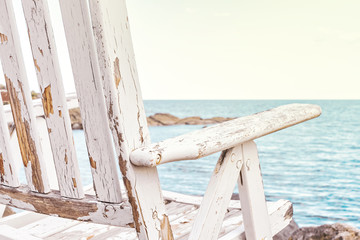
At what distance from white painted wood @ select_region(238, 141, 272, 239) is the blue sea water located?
4.50 metres

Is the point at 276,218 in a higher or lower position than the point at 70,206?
lower

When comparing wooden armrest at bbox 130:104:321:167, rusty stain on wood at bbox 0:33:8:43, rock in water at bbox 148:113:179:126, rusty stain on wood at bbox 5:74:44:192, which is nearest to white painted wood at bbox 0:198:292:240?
wooden armrest at bbox 130:104:321:167

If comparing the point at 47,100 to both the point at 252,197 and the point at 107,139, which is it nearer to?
the point at 107,139

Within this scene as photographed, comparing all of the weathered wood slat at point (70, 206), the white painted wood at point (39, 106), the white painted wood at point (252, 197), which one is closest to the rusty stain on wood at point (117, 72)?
the weathered wood slat at point (70, 206)

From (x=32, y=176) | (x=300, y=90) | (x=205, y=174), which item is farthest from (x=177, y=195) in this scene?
(x=300, y=90)

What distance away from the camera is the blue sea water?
6.26 metres

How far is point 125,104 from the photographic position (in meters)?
0.81

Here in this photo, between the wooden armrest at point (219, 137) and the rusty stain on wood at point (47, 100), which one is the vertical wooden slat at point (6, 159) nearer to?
the rusty stain on wood at point (47, 100)

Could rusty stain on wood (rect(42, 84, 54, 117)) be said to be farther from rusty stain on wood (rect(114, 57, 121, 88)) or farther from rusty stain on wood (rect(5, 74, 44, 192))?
rusty stain on wood (rect(114, 57, 121, 88))

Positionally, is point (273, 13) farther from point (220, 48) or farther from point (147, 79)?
point (147, 79)

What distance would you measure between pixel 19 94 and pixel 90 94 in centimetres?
27

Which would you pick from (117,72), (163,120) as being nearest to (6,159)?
(117,72)

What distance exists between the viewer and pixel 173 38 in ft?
58.5

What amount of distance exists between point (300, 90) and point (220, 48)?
3.88 m
